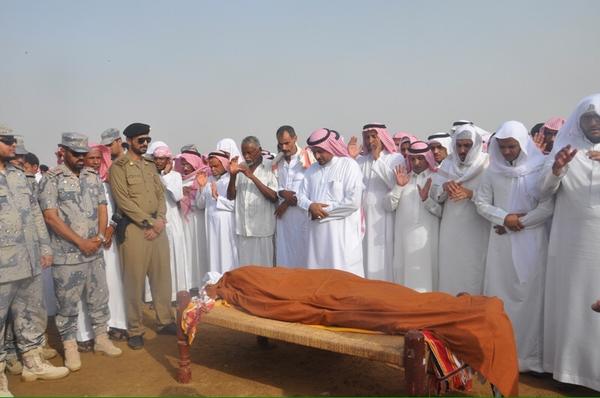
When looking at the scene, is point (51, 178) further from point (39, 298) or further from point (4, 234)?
point (39, 298)

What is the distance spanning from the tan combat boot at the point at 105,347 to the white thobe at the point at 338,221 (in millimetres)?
2348

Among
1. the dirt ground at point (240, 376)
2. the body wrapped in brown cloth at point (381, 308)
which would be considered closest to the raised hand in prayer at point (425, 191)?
the body wrapped in brown cloth at point (381, 308)

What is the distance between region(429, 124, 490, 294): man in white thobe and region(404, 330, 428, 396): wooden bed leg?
230cm

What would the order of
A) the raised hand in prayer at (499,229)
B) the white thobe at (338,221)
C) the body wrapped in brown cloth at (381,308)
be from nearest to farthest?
1. the body wrapped in brown cloth at (381,308)
2. the raised hand in prayer at (499,229)
3. the white thobe at (338,221)

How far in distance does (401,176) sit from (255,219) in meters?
2.04

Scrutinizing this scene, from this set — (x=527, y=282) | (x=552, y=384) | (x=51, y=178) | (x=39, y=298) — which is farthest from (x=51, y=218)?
(x=552, y=384)

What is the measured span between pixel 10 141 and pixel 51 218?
861 mm

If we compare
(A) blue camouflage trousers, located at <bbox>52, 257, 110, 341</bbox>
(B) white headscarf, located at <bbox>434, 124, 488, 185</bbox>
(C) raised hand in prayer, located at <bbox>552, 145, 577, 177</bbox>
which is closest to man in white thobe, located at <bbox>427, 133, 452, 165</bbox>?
(B) white headscarf, located at <bbox>434, 124, 488, 185</bbox>

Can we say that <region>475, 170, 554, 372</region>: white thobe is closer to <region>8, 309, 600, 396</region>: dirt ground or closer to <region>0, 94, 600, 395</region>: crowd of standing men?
<region>0, 94, 600, 395</region>: crowd of standing men

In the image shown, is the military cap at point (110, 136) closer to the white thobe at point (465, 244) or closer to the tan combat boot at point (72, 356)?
the tan combat boot at point (72, 356)

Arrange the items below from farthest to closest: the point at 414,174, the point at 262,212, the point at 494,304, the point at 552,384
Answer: the point at 262,212 → the point at 414,174 → the point at 552,384 → the point at 494,304

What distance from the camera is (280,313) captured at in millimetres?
4082

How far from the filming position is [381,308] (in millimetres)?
3742

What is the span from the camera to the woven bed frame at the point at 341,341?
319cm
